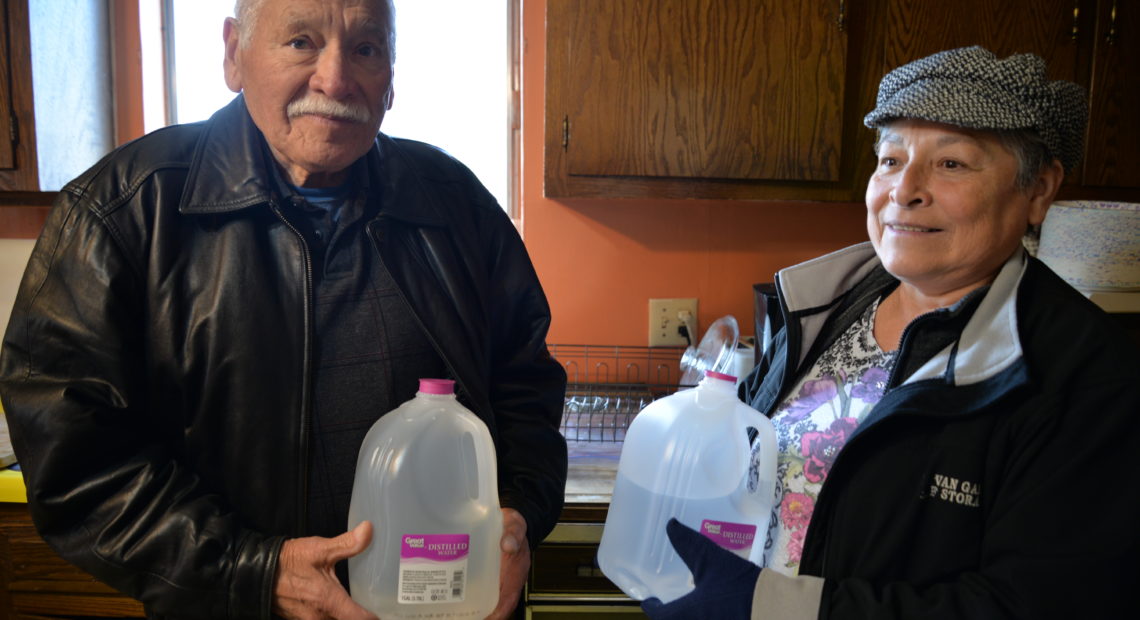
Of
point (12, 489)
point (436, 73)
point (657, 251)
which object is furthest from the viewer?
point (436, 73)

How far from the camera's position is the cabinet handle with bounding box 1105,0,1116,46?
5.99 feet

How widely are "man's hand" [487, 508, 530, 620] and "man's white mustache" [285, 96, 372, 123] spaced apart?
60 centimetres

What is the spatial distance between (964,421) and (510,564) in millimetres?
622

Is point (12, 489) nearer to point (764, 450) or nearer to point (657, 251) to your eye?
point (764, 450)

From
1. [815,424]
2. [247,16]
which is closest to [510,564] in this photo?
[815,424]

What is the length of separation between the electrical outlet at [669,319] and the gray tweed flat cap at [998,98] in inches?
49.5

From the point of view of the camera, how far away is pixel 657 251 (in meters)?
2.29

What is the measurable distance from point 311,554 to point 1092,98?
1976mm

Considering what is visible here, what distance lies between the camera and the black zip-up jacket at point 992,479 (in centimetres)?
89

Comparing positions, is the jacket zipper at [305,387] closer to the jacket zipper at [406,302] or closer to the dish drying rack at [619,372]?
the jacket zipper at [406,302]

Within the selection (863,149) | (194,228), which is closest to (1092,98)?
(863,149)

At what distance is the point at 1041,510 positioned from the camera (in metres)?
0.89

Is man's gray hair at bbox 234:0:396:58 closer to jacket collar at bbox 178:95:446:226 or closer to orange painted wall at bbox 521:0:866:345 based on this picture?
jacket collar at bbox 178:95:446:226

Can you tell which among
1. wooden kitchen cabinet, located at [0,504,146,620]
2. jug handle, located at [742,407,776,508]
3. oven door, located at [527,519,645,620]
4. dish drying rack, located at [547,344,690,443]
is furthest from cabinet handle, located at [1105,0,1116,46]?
wooden kitchen cabinet, located at [0,504,146,620]
